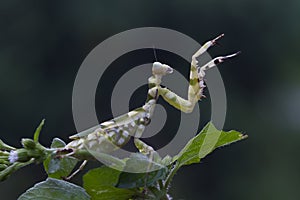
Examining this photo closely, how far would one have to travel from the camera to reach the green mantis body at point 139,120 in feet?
2.35

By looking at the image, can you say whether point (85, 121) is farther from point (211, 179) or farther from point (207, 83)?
point (211, 179)

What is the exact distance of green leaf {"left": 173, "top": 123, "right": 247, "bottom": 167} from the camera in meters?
0.80

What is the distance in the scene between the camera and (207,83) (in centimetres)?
82

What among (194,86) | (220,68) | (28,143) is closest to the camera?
(28,143)

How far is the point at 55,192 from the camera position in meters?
0.77

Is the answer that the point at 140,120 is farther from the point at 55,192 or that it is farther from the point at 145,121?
the point at 55,192

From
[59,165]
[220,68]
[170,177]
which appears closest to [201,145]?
[170,177]

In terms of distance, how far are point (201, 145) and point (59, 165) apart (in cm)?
16

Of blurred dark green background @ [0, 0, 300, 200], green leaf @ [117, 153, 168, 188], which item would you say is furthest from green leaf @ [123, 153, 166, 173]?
blurred dark green background @ [0, 0, 300, 200]

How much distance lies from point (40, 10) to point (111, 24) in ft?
3.99

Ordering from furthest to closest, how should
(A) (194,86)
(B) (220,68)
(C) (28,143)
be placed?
(B) (220,68) < (A) (194,86) < (C) (28,143)

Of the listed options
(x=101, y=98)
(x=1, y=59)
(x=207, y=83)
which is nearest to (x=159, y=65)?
(x=207, y=83)

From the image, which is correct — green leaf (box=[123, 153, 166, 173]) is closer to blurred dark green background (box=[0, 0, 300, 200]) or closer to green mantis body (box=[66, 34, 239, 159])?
green mantis body (box=[66, 34, 239, 159])

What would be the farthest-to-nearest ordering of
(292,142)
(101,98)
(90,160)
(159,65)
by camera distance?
(292,142) < (101,98) < (159,65) < (90,160)
